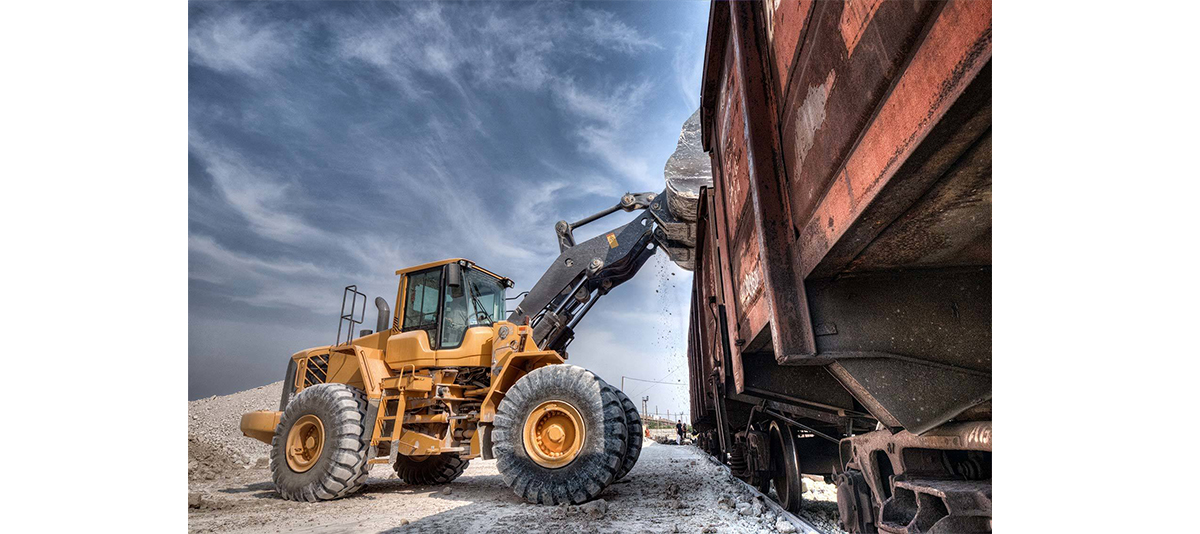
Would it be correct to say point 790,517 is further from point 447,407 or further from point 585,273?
point 585,273

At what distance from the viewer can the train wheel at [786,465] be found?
3.53m

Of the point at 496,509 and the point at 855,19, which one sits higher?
the point at 855,19

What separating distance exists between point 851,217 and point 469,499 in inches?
192

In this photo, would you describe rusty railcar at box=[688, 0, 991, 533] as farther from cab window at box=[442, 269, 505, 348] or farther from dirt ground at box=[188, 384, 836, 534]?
cab window at box=[442, 269, 505, 348]

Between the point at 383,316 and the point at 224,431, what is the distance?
9026mm

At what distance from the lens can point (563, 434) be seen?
501 centimetres

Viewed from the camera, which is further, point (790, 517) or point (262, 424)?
point (262, 424)

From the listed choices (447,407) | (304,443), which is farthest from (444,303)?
(304,443)

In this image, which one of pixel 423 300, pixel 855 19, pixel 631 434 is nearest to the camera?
pixel 855 19

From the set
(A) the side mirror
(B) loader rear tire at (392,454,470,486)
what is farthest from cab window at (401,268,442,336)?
(B) loader rear tire at (392,454,470,486)

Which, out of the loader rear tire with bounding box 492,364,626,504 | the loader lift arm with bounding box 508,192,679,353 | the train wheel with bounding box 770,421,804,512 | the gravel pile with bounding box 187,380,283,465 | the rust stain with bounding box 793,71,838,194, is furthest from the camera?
the gravel pile with bounding box 187,380,283,465

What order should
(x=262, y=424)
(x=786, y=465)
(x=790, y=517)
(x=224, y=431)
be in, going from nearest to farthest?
(x=790, y=517), (x=786, y=465), (x=262, y=424), (x=224, y=431)

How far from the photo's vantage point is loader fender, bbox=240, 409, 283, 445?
6578 mm

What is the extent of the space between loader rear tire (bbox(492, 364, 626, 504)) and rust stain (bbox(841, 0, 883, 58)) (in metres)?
3.98
